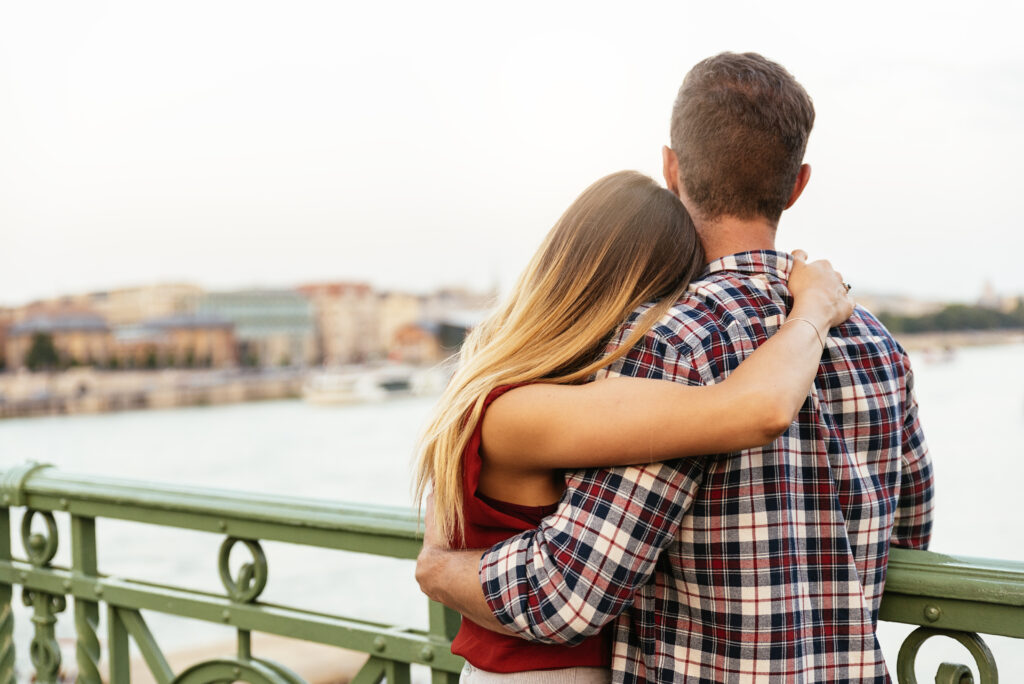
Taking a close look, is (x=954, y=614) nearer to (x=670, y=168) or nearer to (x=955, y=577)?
(x=955, y=577)

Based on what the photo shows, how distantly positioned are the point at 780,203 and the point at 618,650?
0.62 m

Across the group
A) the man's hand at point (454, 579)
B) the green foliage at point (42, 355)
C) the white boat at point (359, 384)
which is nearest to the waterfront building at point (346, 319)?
the white boat at point (359, 384)

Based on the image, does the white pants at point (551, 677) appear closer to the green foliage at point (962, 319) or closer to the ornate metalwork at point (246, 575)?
the ornate metalwork at point (246, 575)

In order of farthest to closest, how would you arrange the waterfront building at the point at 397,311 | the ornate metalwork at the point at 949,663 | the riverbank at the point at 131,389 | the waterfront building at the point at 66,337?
the waterfront building at the point at 397,311
the riverbank at the point at 131,389
the waterfront building at the point at 66,337
the ornate metalwork at the point at 949,663

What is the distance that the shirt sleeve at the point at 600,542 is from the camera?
3.15ft

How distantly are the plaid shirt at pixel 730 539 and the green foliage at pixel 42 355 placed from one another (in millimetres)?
55203

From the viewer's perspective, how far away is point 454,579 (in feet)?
3.56

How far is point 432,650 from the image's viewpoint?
1.53 m

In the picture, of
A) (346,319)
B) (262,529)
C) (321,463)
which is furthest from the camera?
(346,319)

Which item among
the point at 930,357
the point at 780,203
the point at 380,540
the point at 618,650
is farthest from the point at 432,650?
the point at 930,357

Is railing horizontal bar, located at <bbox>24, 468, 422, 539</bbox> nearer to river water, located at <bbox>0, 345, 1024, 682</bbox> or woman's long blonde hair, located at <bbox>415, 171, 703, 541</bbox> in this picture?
woman's long blonde hair, located at <bbox>415, 171, 703, 541</bbox>

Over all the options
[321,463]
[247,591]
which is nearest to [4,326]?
[321,463]

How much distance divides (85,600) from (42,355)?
54.2 meters

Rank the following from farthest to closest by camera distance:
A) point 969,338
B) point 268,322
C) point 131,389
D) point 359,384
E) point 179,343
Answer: point 359,384 → point 268,322 → point 179,343 → point 131,389 → point 969,338
